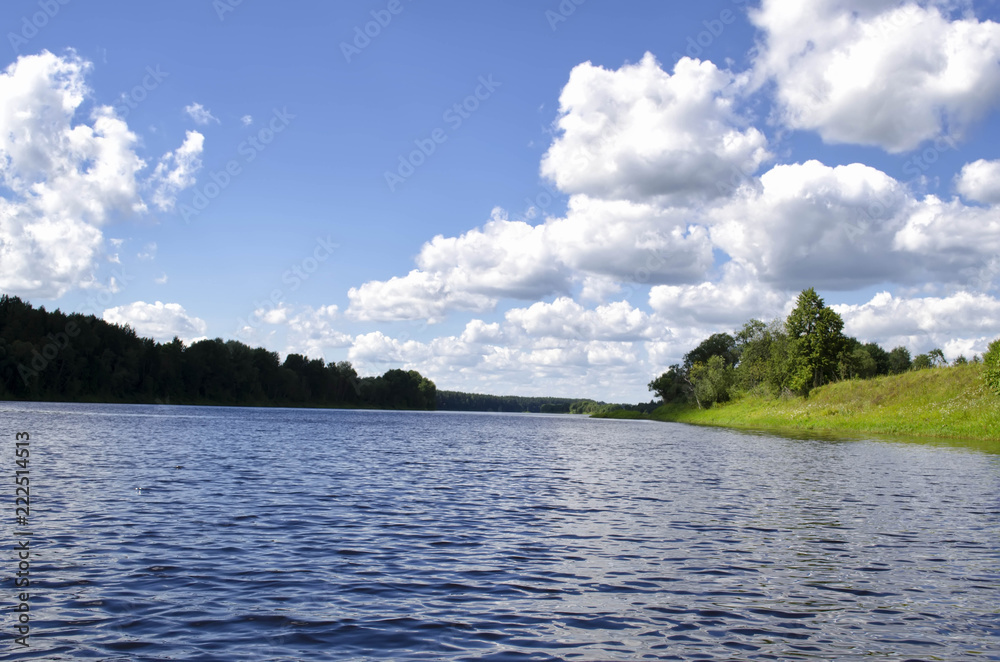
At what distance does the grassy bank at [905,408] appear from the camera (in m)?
70.2

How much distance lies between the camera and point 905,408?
276ft

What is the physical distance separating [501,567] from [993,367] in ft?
236

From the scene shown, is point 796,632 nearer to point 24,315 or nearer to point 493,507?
point 493,507

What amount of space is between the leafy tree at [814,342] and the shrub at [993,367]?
145 feet

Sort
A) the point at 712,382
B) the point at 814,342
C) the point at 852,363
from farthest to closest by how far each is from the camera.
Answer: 1. the point at 712,382
2. the point at 852,363
3. the point at 814,342

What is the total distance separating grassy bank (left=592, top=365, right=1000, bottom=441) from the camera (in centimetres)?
7019

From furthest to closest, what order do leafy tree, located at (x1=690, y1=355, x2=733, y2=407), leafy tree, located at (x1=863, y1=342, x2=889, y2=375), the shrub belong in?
leafy tree, located at (x1=863, y1=342, x2=889, y2=375), leafy tree, located at (x1=690, y1=355, x2=733, y2=407), the shrub

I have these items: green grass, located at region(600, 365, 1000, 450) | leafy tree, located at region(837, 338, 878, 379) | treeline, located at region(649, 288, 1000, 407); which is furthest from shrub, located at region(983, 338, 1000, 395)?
leafy tree, located at region(837, 338, 878, 379)

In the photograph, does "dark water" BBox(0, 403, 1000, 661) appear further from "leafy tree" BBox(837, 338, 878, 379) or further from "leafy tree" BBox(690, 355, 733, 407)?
"leafy tree" BBox(690, 355, 733, 407)

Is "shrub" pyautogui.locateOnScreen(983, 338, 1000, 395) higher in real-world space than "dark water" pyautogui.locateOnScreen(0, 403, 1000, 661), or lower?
higher

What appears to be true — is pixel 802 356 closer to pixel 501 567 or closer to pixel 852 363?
pixel 852 363

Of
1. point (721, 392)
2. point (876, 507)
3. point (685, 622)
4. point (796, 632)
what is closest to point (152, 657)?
point (685, 622)

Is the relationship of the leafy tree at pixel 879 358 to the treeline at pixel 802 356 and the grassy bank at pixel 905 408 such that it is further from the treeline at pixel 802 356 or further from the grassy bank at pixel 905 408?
the grassy bank at pixel 905 408

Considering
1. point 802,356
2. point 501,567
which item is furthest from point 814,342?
point 501,567
